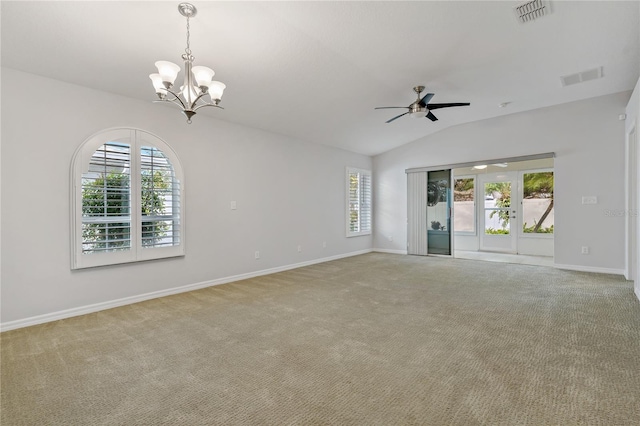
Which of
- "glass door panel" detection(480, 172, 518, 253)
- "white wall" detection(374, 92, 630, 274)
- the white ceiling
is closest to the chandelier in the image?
the white ceiling

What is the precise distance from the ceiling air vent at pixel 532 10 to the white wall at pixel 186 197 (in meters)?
4.00

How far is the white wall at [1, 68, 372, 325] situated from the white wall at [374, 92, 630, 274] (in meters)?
3.70

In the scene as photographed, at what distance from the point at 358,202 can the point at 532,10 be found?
5319 mm

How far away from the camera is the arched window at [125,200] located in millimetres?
3480

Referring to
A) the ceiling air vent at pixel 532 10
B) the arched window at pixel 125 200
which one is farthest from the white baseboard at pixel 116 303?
the ceiling air vent at pixel 532 10

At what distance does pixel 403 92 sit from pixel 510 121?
3.07 metres

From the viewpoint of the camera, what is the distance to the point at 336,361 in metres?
2.31

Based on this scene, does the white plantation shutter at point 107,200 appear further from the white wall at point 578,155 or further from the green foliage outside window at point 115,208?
the white wall at point 578,155

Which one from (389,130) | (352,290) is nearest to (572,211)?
(389,130)

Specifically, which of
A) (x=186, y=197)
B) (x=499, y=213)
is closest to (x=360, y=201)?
(x=499, y=213)

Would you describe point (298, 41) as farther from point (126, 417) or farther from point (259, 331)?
point (126, 417)

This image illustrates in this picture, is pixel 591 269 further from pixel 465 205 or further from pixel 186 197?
pixel 186 197

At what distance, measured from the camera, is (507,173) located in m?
7.98

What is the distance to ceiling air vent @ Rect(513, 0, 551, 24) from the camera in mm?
2857
